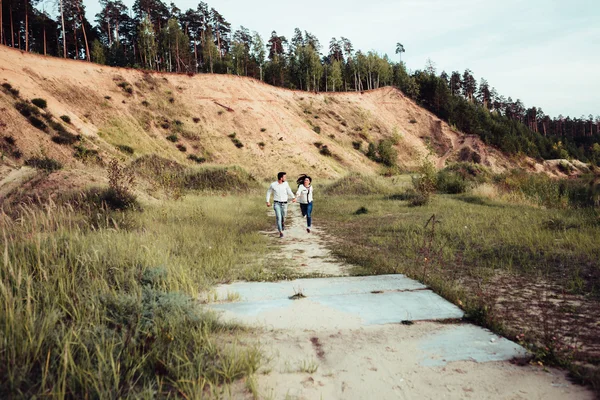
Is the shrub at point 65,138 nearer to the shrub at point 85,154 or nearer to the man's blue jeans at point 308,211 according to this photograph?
the shrub at point 85,154

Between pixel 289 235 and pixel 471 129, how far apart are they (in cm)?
6771

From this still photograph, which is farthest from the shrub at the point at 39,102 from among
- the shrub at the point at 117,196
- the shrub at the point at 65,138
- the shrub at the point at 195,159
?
the shrub at the point at 117,196

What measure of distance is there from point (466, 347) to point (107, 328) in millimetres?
3217

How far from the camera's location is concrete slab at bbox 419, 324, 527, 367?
3105mm

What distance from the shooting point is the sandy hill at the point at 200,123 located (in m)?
29.5

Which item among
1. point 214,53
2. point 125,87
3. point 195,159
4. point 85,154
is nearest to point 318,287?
point 85,154

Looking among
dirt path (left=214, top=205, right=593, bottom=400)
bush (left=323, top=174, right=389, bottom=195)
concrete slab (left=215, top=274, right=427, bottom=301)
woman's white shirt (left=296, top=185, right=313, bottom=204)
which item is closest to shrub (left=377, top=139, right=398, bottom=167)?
bush (left=323, top=174, right=389, bottom=195)

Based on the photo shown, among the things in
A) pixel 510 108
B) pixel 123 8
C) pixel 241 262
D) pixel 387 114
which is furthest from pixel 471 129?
pixel 241 262

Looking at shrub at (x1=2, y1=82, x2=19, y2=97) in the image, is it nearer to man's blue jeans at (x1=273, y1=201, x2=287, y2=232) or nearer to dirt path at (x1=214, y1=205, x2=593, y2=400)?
man's blue jeans at (x1=273, y1=201, x2=287, y2=232)

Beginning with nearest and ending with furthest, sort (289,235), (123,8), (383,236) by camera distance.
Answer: (383,236) < (289,235) < (123,8)

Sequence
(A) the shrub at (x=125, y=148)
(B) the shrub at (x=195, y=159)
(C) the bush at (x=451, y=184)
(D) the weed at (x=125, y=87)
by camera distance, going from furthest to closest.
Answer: (D) the weed at (x=125, y=87), (B) the shrub at (x=195, y=159), (A) the shrub at (x=125, y=148), (C) the bush at (x=451, y=184)

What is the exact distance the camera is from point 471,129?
2682 inches

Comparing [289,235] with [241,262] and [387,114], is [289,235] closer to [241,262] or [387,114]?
[241,262]

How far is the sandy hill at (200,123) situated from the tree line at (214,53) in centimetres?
964
